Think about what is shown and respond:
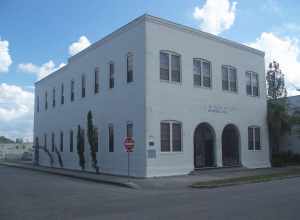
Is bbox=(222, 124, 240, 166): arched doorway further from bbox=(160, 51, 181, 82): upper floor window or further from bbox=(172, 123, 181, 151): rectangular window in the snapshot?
bbox=(160, 51, 181, 82): upper floor window

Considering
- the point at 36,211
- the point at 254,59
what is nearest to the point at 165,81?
the point at 254,59

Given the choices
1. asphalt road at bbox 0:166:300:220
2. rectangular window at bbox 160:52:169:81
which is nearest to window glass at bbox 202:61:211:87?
rectangular window at bbox 160:52:169:81

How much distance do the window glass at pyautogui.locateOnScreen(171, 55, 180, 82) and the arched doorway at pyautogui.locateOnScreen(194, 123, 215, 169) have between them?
3962 millimetres

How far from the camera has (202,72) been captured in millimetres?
25922

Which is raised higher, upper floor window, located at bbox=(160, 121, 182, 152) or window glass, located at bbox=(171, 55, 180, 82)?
window glass, located at bbox=(171, 55, 180, 82)

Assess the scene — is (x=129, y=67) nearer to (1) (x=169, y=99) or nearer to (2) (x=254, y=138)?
(1) (x=169, y=99)

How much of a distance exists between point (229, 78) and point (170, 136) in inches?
303

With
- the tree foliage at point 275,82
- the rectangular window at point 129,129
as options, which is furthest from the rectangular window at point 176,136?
the tree foliage at point 275,82

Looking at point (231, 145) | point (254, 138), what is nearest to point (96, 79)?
point (231, 145)

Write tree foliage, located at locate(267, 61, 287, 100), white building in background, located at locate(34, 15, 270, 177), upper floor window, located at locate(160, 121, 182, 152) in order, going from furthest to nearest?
tree foliage, located at locate(267, 61, 287, 100)
upper floor window, located at locate(160, 121, 182, 152)
white building in background, located at locate(34, 15, 270, 177)

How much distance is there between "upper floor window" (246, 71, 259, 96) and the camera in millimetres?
29720

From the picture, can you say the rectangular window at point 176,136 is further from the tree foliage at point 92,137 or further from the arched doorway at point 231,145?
the tree foliage at point 92,137

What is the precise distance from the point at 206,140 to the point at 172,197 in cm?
1307

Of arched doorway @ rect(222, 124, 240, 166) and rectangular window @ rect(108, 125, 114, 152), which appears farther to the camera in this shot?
arched doorway @ rect(222, 124, 240, 166)
